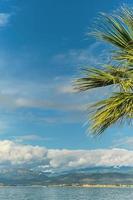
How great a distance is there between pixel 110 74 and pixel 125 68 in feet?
1.04

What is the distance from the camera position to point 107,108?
862 centimetres

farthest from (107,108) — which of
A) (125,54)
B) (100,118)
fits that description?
(125,54)

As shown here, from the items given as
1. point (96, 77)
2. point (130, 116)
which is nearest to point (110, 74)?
point (96, 77)

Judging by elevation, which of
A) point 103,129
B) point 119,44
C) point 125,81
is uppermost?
point 119,44

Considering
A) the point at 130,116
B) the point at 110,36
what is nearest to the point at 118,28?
the point at 110,36

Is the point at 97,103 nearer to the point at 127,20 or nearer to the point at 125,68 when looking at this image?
the point at 125,68

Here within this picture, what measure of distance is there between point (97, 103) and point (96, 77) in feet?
1.40

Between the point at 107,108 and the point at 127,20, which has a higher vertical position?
the point at 127,20

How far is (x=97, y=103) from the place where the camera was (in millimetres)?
8812

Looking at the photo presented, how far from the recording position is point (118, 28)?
8.63 m

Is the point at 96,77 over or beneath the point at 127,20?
beneath

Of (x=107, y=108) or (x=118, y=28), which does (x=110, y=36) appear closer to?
(x=118, y=28)

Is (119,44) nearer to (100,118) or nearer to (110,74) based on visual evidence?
(110,74)

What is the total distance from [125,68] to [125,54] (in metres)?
0.23
